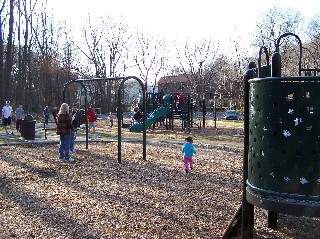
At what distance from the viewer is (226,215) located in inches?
223

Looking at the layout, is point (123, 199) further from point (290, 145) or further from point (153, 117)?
point (153, 117)

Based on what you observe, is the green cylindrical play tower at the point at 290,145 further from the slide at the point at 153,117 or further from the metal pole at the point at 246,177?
the slide at the point at 153,117

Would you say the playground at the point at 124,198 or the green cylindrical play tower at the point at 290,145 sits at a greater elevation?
the green cylindrical play tower at the point at 290,145

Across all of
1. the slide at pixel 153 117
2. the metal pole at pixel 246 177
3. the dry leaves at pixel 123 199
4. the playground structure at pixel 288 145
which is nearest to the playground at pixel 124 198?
the dry leaves at pixel 123 199

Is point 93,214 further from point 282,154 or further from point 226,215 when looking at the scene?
point 282,154

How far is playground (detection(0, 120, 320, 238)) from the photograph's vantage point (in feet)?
16.4

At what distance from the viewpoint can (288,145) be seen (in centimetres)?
323

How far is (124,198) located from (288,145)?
3.89m

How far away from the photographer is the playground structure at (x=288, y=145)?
317cm

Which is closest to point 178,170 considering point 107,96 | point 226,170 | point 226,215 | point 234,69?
point 226,170

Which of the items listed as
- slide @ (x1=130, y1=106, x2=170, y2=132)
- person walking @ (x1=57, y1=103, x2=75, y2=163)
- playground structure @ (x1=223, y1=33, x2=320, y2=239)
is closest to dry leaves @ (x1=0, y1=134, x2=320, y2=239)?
person walking @ (x1=57, y1=103, x2=75, y2=163)

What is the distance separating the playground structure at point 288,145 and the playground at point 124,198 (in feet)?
5.69

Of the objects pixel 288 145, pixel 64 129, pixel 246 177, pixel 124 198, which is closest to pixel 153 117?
pixel 64 129

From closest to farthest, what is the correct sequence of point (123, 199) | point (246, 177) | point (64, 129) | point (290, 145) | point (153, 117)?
point (290, 145), point (246, 177), point (123, 199), point (64, 129), point (153, 117)
